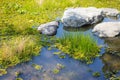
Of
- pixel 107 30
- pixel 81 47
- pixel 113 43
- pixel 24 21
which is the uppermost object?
pixel 24 21

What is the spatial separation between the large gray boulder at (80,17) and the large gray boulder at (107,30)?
3.23 ft

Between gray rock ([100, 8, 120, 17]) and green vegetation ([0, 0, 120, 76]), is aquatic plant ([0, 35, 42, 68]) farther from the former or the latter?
gray rock ([100, 8, 120, 17])

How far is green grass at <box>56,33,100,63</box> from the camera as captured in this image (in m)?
9.31

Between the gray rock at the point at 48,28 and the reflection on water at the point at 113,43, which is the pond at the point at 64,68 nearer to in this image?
the reflection on water at the point at 113,43

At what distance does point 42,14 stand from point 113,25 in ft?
13.4

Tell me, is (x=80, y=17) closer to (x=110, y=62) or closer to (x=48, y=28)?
(x=48, y=28)

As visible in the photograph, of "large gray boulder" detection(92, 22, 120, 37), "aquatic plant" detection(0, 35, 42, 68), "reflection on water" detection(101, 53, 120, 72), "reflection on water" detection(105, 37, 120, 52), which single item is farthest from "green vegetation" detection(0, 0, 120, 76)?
"large gray boulder" detection(92, 22, 120, 37)

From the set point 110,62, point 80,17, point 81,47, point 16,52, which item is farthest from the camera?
point 80,17

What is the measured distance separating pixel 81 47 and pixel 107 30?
Result: 82.2 inches

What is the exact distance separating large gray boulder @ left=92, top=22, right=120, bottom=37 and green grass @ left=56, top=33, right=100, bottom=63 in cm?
137

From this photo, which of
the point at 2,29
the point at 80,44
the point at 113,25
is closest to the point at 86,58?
the point at 80,44

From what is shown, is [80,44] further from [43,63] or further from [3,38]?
[3,38]

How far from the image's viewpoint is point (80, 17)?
12180 mm

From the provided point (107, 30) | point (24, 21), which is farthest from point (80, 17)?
point (24, 21)
